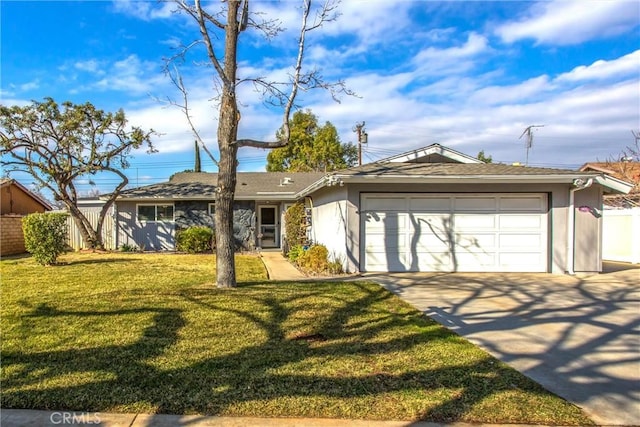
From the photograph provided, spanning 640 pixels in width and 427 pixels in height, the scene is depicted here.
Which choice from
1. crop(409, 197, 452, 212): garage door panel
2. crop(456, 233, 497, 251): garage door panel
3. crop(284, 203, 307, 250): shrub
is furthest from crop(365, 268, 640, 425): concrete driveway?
crop(284, 203, 307, 250): shrub

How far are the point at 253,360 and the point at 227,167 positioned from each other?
15.3ft

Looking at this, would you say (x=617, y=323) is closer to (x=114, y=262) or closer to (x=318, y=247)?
(x=318, y=247)

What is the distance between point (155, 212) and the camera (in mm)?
18656

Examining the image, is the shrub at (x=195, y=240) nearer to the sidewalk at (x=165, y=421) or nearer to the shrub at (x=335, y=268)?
the shrub at (x=335, y=268)

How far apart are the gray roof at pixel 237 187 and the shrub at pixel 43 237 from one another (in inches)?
235

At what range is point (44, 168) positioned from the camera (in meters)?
16.8

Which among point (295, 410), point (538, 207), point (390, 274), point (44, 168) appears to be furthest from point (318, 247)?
point (44, 168)

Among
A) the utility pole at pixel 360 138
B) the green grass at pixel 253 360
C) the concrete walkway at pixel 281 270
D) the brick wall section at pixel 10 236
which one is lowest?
the concrete walkway at pixel 281 270

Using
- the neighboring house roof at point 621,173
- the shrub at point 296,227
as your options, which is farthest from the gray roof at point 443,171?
the neighboring house roof at point 621,173

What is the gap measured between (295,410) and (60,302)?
5514 mm

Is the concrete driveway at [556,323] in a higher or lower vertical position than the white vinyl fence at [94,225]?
lower

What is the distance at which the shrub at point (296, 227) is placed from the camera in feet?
50.1

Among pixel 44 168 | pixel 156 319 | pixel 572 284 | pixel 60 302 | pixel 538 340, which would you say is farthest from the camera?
pixel 44 168

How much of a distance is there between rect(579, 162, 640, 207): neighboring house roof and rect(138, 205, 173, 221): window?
61.7 ft
